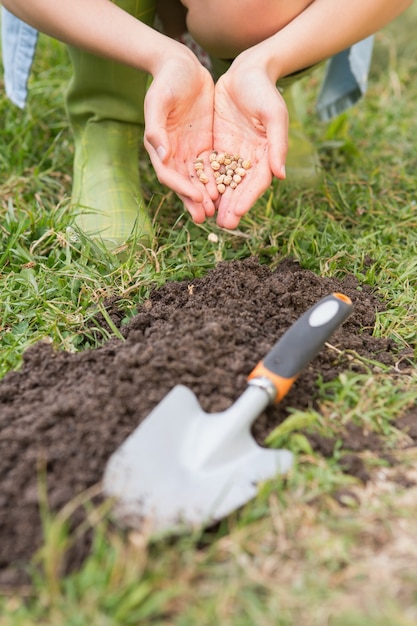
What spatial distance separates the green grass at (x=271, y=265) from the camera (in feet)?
3.19

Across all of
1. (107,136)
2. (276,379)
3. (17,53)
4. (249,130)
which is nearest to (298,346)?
(276,379)

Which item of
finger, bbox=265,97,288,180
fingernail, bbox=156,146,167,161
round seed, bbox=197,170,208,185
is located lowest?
round seed, bbox=197,170,208,185

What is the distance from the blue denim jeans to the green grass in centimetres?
12

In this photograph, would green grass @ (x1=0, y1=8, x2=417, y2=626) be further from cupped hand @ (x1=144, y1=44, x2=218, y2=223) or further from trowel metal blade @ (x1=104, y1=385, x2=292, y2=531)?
cupped hand @ (x1=144, y1=44, x2=218, y2=223)

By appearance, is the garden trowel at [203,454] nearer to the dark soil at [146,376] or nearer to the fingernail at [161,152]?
the dark soil at [146,376]

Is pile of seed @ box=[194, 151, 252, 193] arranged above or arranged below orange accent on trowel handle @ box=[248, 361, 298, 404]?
above

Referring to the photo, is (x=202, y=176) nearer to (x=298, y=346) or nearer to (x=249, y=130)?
(x=249, y=130)

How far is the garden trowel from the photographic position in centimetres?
106

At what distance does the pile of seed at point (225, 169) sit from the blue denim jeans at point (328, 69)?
70cm

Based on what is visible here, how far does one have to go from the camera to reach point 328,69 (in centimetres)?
229

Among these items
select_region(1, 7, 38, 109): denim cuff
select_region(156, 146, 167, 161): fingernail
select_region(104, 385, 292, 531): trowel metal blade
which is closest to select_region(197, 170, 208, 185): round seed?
select_region(156, 146, 167, 161): fingernail

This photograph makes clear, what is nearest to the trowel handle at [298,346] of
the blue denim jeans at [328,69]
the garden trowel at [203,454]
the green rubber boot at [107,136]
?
the garden trowel at [203,454]

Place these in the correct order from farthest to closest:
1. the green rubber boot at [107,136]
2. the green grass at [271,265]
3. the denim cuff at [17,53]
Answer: the denim cuff at [17,53] < the green rubber boot at [107,136] < the green grass at [271,265]

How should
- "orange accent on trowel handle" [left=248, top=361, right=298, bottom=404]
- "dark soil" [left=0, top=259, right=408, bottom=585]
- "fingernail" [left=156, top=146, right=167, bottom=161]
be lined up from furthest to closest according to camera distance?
"fingernail" [left=156, top=146, right=167, bottom=161] < "orange accent on trowel handle" [left=248, top=361, right=298, bottom=404] < "dark soil" [left=0, top=259, right=408, bottom=585]
